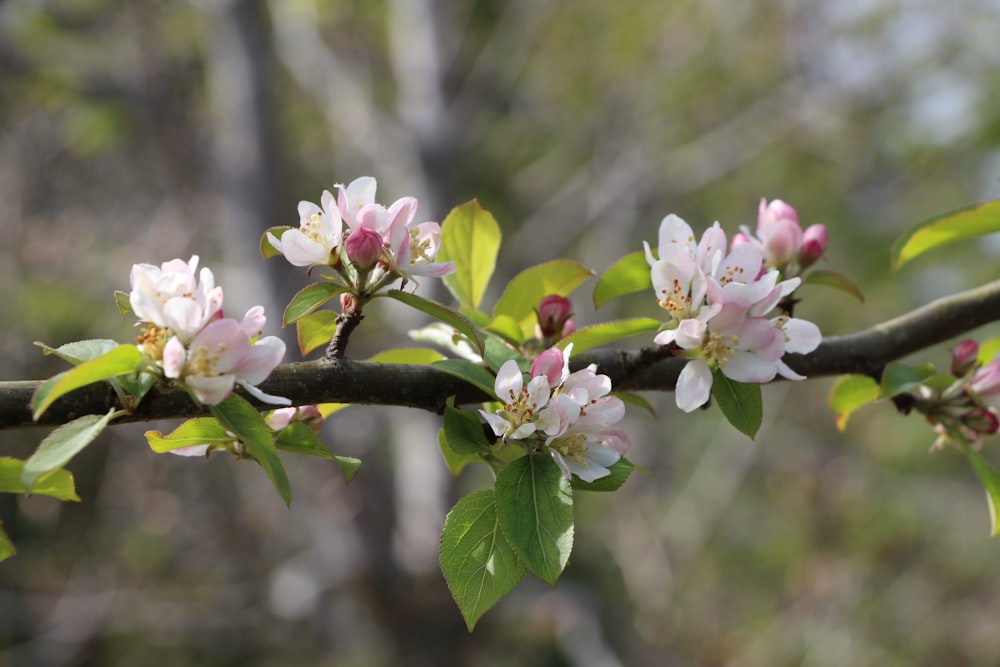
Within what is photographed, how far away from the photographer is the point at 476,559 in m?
0.71

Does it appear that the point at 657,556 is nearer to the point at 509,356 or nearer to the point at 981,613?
the point at 981,613

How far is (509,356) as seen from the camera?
0.81 metres

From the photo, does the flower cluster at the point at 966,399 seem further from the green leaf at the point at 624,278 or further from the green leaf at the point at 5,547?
the green leaf at the point at 5,547

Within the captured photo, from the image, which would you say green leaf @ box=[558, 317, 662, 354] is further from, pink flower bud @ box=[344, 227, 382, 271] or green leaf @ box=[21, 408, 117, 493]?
green leaf @ box=[21, 408, 117, 493]

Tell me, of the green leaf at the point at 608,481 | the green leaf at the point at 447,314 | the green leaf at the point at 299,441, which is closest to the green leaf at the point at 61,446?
the green leaf at the point at 299,441

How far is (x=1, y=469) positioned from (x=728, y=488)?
18.4ft

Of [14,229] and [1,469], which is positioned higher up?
[1,469]

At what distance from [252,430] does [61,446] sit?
0.13 m

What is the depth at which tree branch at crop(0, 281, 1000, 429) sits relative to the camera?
2.17 ft

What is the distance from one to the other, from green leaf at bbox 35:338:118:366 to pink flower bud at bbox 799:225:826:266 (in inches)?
31.7

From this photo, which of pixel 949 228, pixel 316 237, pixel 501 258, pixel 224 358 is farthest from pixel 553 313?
pixel 501 258

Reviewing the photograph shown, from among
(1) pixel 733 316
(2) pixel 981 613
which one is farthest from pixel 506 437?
(2) pixel 981 613

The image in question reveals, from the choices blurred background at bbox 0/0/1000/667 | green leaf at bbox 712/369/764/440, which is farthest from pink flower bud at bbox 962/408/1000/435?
blurred background at bbox 0/0/1000/667

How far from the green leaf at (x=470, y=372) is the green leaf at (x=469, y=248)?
207mm
